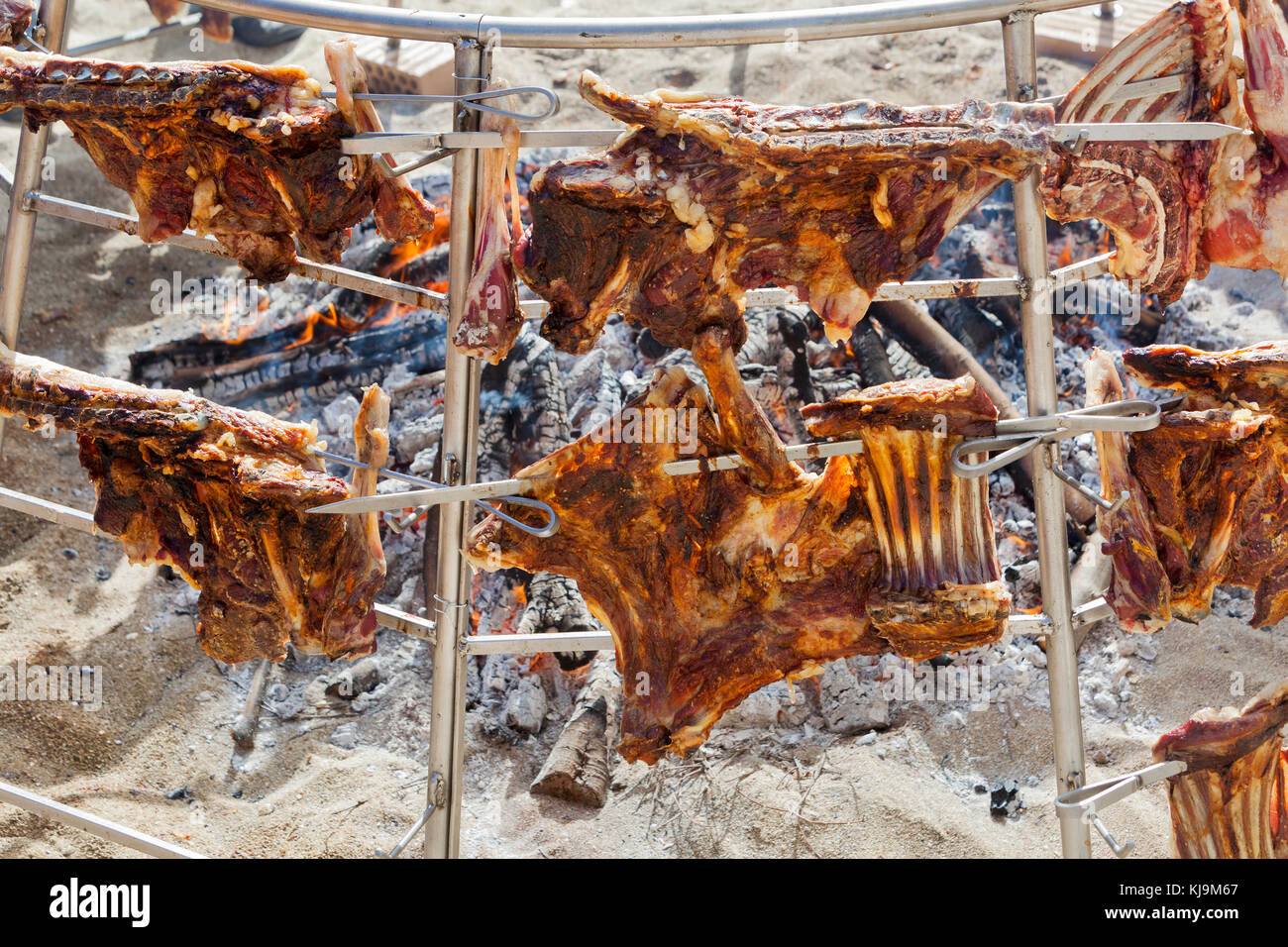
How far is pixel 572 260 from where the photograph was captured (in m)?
2.64

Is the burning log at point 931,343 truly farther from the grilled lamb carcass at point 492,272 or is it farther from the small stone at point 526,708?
the grilled lamb carcass at point 492,272

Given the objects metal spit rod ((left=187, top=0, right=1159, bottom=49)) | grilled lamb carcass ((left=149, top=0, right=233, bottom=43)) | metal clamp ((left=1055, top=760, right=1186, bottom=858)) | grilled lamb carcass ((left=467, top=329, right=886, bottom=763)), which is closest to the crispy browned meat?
metal clamp ((left=1055, top=760, right=1186, bottom=858))

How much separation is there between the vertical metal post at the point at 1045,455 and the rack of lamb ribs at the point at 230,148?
148 centimetres

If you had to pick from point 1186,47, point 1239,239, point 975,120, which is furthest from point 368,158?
point 1239,239

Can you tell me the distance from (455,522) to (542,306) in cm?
59

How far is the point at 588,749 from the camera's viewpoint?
4887 millimetres

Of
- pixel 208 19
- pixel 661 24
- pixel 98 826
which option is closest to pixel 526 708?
pixel 98 826

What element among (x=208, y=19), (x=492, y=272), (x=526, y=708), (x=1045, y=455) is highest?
(x=208, y=19)

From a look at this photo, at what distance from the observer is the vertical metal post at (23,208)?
3109 mm

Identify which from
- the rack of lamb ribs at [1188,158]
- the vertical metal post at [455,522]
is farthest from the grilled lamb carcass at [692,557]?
the rack of lamb ribs at [1188,158]

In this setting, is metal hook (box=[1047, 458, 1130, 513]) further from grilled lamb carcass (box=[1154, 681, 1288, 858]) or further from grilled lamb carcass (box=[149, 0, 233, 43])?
grilled lamb carcass (box=[149, 0, 233, 43])

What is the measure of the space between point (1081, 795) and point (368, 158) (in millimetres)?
2323

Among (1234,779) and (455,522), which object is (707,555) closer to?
(455,522)

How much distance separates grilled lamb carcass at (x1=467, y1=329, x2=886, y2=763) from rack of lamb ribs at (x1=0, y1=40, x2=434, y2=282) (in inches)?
30.9
